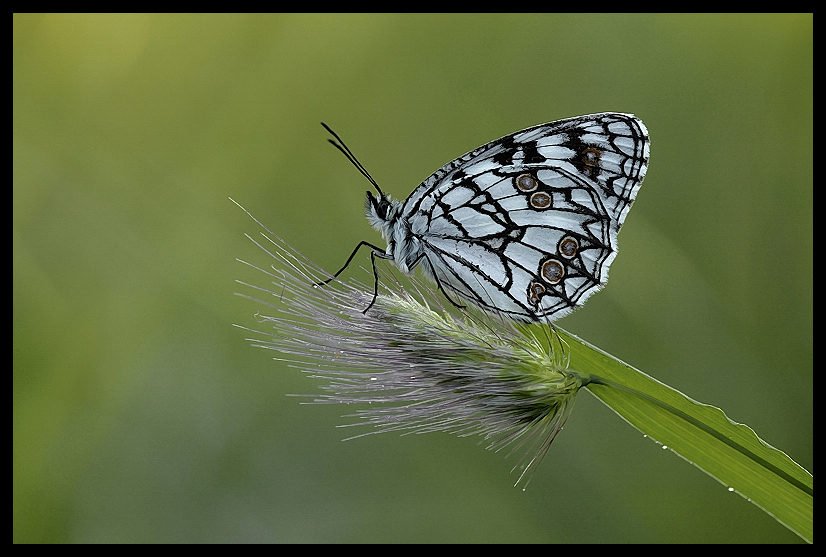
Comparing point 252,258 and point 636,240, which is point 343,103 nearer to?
point 252,258

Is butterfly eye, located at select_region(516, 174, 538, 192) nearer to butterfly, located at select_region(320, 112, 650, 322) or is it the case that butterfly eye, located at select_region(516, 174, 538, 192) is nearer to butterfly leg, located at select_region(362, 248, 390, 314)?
butterfly, located at select_region(320, 112, 650, 322)

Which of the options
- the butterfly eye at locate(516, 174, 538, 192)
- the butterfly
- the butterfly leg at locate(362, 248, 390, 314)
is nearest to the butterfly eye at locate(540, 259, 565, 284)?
the butterfly

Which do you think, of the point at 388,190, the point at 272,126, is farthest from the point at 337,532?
the point at 272,126

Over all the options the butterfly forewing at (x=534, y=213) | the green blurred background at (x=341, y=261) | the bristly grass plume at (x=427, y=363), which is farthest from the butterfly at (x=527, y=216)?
the green blurred background at (x=341, y=261)

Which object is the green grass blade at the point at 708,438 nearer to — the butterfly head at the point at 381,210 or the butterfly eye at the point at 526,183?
the butterfly eye at the point at 526,183

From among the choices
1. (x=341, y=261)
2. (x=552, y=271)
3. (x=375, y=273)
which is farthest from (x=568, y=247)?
(x=341, y=261)

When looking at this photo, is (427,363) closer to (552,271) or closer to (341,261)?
(552,271)
